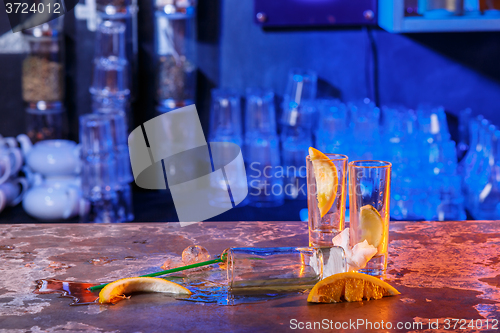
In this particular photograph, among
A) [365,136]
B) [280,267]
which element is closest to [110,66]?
[365,136]

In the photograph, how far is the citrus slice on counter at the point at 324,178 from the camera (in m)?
0.79

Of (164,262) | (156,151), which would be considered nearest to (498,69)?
(156,151)

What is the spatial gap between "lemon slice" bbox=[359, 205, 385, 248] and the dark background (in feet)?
4.53

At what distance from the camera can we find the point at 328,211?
80cm

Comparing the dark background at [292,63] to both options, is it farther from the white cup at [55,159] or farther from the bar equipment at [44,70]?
the white cup at [55,159]

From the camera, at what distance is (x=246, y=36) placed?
2062mm

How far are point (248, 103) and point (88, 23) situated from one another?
26.1 inches

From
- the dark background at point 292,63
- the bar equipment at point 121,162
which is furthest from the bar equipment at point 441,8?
the bar equipment at point 121,162

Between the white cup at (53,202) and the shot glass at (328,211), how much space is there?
46.2 inches

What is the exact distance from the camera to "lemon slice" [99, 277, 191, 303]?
68 centimetres

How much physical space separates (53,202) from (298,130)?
842mm

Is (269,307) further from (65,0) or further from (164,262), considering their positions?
(65,0)

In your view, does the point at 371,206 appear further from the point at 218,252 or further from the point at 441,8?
the point at 441,8

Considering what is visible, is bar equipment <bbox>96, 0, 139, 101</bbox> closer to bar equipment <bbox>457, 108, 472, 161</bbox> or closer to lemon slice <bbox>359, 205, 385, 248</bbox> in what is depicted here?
bar equipment <bbox>457, 108, 472, 161</bbox>
